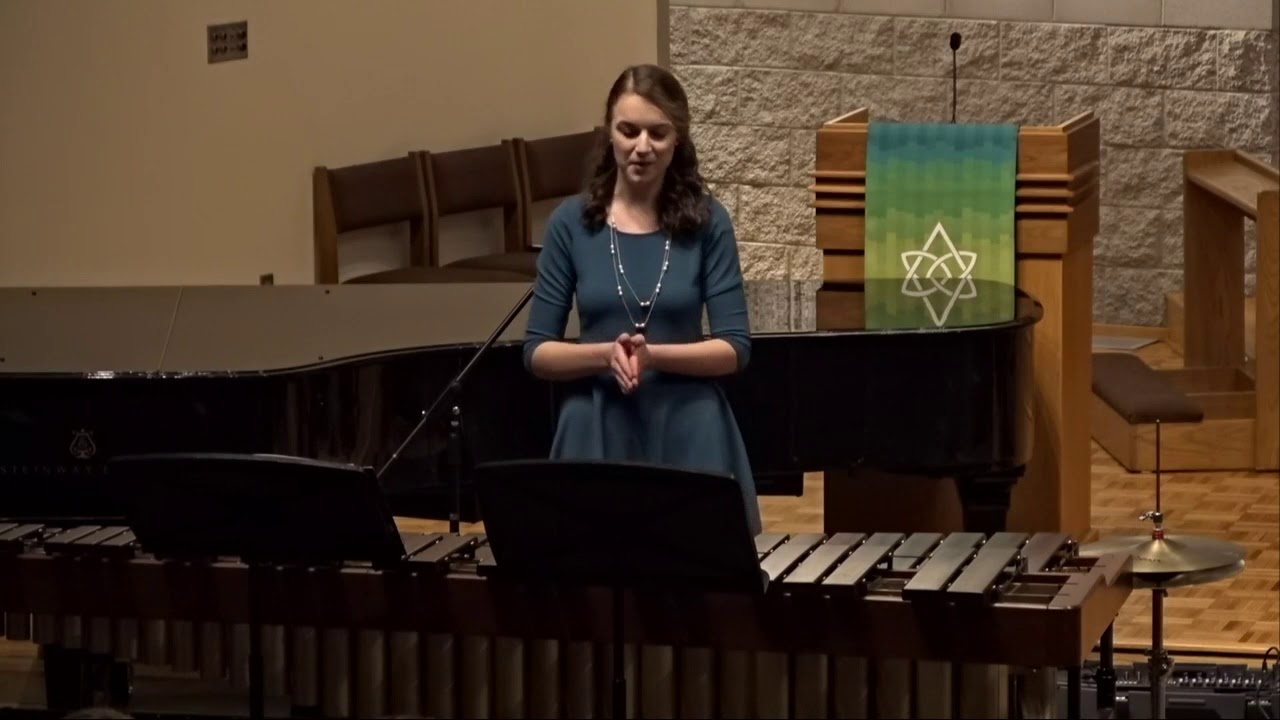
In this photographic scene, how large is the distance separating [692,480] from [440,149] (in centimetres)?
598

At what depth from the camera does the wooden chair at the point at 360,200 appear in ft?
27.1

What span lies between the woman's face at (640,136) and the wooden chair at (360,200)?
5013 millimetres

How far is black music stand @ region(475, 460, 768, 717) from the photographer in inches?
115

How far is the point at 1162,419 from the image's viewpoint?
685 centimetres

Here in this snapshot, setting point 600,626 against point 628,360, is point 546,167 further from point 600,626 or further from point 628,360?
point 600,626

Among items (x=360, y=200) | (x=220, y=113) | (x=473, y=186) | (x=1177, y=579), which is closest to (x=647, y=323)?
(x=1177, y=579)

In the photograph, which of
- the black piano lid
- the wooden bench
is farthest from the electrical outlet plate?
the wooden bench

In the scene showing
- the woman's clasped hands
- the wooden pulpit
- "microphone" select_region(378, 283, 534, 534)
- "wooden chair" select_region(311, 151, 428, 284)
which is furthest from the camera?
"wooden chair" select_region(311, 151, 428, 284)

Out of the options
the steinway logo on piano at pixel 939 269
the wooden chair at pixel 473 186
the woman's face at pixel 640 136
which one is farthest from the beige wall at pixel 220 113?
the woman's face at pixel 640 136

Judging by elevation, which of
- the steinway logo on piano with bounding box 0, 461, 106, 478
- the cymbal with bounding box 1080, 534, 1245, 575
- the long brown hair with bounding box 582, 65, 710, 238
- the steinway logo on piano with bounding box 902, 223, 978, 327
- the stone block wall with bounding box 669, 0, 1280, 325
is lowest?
the cymbal with bounding box 1080, 534, 1245, 575

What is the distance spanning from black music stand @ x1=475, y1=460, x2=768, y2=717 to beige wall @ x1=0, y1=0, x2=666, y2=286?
5.54m

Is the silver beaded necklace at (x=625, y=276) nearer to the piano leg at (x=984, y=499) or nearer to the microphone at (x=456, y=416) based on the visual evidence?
the microphone at (x=456, y=416)

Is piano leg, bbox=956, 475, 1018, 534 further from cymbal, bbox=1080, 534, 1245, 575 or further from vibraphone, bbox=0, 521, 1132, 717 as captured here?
vibraphone, bbox=0, 521, 1132, 717

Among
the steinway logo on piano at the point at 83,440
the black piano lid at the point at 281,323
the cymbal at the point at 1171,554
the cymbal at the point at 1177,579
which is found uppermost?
the black piano lid at the point at 281,323
